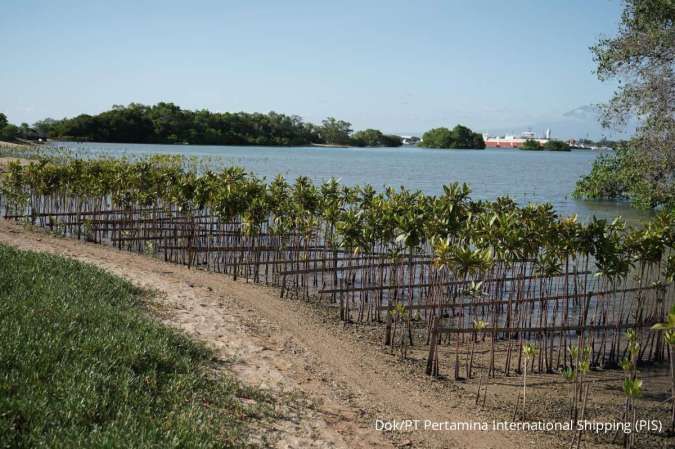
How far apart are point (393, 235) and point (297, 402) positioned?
21.4 ft

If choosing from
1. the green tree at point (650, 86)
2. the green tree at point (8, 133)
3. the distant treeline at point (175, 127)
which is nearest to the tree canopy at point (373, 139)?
the distant treeline at point (175, 127)

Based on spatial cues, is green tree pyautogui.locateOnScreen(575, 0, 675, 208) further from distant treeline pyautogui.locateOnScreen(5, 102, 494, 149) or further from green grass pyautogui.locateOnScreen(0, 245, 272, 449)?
distant treeline pyautogui.locateOnScreen(5, 102, 494, 149)

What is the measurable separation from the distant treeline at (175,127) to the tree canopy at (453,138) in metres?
39.7

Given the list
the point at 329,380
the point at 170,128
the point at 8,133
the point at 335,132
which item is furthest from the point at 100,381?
the point at 335,132

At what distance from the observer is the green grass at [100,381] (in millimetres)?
5625

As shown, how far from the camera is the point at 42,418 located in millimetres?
5625

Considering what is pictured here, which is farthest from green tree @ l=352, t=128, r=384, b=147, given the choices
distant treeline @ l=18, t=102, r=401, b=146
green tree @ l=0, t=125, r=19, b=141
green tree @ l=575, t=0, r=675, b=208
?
green tree @ l=575, t=0, r=675, b=208

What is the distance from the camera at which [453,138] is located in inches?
6304

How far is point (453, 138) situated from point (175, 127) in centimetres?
8429

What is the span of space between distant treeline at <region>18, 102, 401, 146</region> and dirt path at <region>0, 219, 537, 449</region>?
261ft

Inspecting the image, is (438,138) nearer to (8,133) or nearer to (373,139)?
(373,139)

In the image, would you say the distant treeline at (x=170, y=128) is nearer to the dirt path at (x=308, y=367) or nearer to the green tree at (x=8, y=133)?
the green tree at (x=8, y=133)

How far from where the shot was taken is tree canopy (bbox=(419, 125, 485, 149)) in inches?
6255

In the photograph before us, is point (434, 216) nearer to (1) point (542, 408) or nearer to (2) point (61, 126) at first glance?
(1) point (542, 408)
